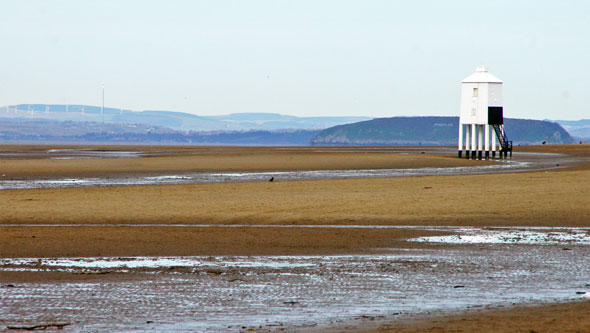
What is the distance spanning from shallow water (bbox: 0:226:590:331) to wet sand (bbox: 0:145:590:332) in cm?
76

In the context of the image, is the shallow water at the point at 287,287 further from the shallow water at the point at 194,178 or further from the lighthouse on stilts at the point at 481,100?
the lighthouse on stilts at the point at 481,100

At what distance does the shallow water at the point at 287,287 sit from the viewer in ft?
30.5

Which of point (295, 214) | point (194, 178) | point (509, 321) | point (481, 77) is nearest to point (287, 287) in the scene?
point (509, 321)

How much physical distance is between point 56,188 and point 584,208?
60.8ft

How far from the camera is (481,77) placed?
58000 millimetres

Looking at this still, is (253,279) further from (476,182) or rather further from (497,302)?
(476,182)

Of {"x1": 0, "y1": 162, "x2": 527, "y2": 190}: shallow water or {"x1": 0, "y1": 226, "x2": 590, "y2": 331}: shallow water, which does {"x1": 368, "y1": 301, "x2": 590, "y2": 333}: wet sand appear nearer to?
{"x1": 0, "y1": 226, "x2": 590, "y2": 331}: shallow water

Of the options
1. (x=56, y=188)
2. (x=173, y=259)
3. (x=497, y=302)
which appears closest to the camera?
(x=497, y=302)

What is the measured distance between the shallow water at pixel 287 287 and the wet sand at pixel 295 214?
Answer: 2.49 feet

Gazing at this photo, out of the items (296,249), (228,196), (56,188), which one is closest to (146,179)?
(56,188)

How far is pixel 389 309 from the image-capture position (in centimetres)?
964

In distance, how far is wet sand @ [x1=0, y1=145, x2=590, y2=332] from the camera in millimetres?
14820

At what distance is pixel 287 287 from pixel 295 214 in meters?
10.1

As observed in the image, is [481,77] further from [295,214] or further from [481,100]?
[295,214]
